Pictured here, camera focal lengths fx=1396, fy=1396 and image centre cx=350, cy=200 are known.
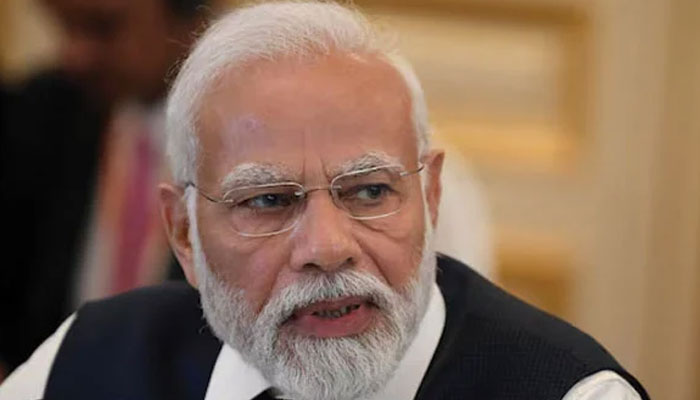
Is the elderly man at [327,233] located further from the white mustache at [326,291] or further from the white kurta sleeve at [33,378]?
the white kurta sleeve at [33,378]

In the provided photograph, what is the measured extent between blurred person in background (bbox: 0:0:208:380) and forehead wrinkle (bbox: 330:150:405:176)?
132cm

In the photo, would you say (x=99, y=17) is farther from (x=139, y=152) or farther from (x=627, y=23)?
(x=627, y=23)

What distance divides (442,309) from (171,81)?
1.47 ft

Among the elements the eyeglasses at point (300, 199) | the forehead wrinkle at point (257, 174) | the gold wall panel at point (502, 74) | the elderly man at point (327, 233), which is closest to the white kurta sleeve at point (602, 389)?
the elderly man at point (327, 233)

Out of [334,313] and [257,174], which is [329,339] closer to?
[334,313]

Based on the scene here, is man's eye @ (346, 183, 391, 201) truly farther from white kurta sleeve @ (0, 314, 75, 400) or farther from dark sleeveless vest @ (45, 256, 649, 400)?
white kurta sleeve @ (0, 314, 75, 400)

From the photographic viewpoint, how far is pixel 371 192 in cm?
158

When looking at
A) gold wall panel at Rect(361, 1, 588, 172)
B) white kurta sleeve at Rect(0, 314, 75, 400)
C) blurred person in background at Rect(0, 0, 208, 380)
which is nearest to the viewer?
white kurta sleeve at Rect(0, 314, 75, 400)

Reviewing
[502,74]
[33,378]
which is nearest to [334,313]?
[33,378]

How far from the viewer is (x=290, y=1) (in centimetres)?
168

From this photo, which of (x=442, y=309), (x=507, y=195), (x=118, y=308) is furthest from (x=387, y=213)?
(x=507, y=195)

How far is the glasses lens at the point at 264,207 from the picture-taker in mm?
1561

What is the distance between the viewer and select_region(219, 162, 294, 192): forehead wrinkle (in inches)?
61.1

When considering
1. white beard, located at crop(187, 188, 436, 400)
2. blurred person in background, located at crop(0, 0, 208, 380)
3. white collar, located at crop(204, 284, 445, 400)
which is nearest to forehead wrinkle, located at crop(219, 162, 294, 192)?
white beard, located at crop(187, 188, 436, 400)
